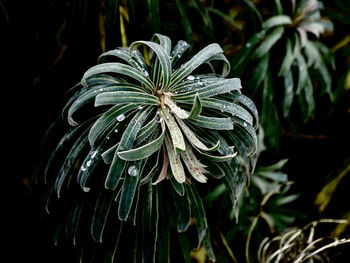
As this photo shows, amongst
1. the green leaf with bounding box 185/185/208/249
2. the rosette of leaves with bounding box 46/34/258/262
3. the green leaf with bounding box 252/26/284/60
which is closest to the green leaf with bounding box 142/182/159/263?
the rosette of leaves with bounding box 46/34/258/262

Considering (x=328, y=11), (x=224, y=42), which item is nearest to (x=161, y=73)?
(x=224, y=42)

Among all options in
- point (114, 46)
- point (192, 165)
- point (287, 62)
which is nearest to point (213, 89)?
point (192, 165)

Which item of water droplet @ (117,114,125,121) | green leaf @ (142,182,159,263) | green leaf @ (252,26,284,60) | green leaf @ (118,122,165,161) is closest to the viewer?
green leaf @ (118,122,165,161)

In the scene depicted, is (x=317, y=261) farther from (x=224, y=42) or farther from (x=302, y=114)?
(x=224, y=42)

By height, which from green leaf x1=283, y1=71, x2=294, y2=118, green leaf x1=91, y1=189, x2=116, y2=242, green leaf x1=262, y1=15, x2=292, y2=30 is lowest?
green leaf x1=283, y1=71, x2=294, y2=118

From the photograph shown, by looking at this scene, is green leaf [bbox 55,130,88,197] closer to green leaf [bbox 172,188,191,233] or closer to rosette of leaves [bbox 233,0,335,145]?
green leaf [bbox 172,188,191,233]

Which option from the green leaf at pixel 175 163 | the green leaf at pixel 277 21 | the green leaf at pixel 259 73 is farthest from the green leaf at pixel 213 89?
the green leaf at pixel 277 21

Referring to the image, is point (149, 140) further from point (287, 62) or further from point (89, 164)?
point (287, 62)
